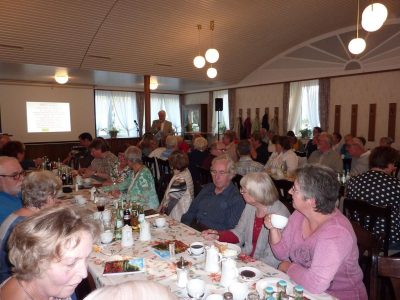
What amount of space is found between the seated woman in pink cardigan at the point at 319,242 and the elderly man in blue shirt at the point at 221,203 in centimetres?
77

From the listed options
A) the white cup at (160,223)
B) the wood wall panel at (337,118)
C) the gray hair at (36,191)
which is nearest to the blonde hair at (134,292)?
the gray hair at (36,191)

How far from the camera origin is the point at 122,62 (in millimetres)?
8625

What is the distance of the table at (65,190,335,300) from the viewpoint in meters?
1.65

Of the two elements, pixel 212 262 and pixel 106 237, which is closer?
pixel 212 262

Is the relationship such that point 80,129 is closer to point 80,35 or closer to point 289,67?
point 80,35

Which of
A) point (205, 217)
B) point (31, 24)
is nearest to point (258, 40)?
point (31, 24)

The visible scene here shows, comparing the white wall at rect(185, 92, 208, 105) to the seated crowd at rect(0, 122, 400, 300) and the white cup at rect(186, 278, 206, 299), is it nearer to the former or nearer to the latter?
the seated crowd at rect(0, 122, 400, 300)

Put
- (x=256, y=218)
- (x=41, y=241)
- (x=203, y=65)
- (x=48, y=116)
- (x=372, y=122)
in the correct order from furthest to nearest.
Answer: (x=48, y=116), (x=372, y=122), (x=203, y=65), (x=256, y=218), (x=41, y=241)

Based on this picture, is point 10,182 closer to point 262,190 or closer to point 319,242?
point 262,190

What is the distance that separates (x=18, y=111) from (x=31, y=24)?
5.85m

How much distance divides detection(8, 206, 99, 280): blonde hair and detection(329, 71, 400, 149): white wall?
8978 mm

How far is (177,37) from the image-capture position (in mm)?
8102

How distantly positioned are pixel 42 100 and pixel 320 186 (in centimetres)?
1211

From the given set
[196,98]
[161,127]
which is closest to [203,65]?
[161,127]
